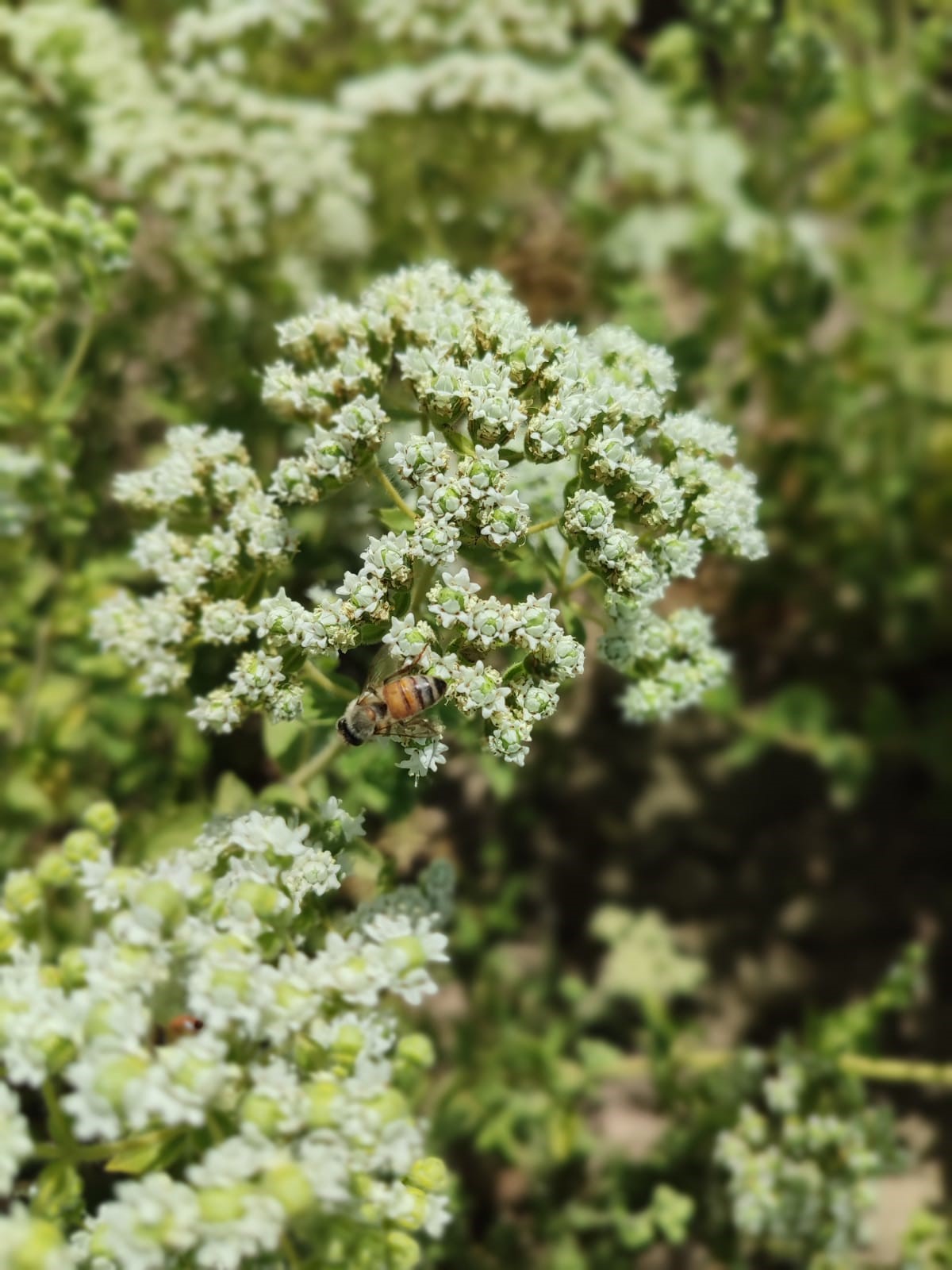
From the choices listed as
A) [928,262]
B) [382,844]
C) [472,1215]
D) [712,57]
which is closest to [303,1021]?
[382,844]

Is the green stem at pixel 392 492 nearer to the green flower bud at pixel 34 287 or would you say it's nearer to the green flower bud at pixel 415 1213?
the green flower bud at pixel 34 287

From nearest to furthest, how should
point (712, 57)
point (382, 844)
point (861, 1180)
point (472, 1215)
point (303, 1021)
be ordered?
1. point (303, 1021)
2. point (382, 844)
3. point (861, 1180)
4. point (472, 1215)
5. point (712, 57)

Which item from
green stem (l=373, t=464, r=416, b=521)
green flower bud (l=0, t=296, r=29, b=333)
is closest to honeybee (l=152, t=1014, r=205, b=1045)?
green stem (l=373, t=464, r=416, b=521)

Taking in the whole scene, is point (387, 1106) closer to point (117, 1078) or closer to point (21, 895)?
point (117, 1078)

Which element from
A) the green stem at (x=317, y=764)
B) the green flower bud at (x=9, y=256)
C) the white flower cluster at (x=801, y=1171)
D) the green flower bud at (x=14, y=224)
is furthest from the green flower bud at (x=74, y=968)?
the white flower cluster at (x=801, y=1171)

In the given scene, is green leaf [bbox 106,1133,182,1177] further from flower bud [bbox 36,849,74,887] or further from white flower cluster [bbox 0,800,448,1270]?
flower bud [bbox 36,849,74,887]

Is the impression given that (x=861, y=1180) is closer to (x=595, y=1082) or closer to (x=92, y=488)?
(x=595, y=1082)
